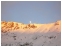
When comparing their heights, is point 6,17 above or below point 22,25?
above

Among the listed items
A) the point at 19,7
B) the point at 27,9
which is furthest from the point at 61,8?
the point at 19,7

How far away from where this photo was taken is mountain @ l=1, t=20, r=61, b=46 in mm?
2338

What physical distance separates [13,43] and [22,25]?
1.27 feet

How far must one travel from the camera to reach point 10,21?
2.37 meters

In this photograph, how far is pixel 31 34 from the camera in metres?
2.36

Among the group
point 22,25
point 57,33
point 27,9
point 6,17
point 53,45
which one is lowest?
point 53,45

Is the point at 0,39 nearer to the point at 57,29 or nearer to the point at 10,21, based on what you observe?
the point at 10,21

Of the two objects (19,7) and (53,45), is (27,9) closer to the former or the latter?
(19,7)

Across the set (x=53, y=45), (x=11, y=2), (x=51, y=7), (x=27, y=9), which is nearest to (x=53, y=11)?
(x=51, y=7)

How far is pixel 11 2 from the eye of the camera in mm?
2400

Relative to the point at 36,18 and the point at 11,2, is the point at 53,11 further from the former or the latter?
the point at 11,2

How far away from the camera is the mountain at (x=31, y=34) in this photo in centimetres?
234

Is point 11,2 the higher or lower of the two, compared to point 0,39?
higher

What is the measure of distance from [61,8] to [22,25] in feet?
2.71
